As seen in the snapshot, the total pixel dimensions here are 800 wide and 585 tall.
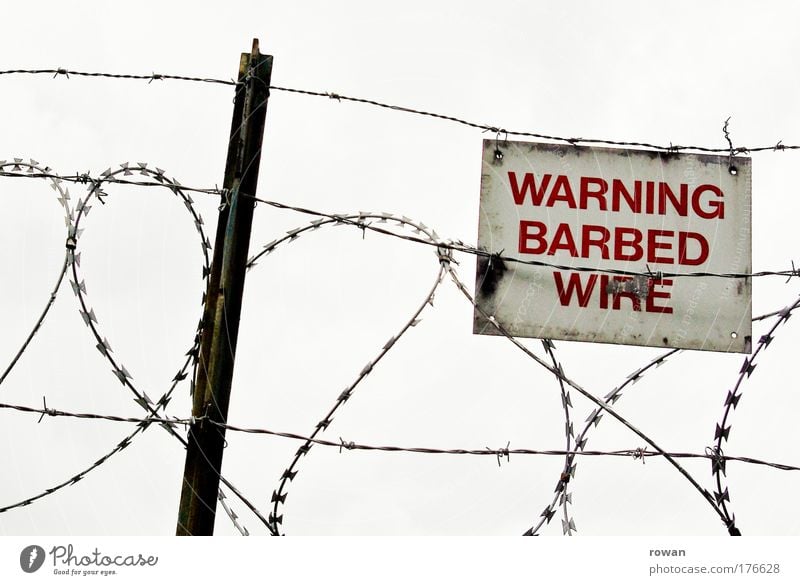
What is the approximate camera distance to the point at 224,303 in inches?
249

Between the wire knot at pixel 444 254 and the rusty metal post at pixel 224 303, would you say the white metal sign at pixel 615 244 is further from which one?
the rusty metal post at pixel 224 303

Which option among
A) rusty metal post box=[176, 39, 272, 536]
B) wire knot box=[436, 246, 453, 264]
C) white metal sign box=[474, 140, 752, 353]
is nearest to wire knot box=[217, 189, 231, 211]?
rusty metal post box=[176, 39, 272, 536]

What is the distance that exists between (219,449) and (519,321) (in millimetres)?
1913

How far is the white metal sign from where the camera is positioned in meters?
6.91

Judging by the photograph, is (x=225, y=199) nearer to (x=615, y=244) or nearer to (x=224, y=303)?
(x=224, y=303)

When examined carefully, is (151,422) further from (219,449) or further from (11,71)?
(11,71)

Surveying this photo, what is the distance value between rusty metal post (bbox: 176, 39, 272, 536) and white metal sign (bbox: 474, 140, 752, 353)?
142cm

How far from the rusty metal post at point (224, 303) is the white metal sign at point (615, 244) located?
142cm

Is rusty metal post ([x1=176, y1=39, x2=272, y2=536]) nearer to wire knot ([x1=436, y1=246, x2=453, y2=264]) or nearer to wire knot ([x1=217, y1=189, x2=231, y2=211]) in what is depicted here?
wire knot ([x1=217, y1=189, x2=231, y2=211])

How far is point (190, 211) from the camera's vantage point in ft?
21.2

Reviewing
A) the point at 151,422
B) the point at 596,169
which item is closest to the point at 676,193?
the point at 596,169

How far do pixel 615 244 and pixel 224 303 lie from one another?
2.34 meters

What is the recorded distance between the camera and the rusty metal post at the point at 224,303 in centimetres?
614

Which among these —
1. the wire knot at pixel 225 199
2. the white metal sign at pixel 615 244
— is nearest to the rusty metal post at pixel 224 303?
the wire knot at pixel 225 199
